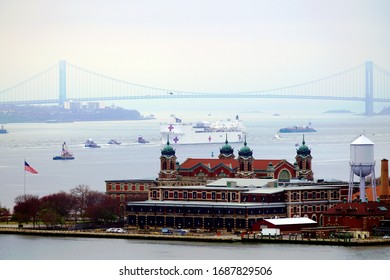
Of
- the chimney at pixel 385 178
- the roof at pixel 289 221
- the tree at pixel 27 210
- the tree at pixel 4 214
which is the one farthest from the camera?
the tree at pixel 4 214

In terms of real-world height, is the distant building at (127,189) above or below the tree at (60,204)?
above

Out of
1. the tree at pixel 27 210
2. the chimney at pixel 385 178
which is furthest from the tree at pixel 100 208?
the chimney at pixel 385 178

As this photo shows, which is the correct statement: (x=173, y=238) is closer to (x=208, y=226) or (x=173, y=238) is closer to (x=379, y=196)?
(x=208, y=226)

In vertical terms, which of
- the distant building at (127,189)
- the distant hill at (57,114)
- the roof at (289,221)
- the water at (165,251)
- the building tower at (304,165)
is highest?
the distant hill at (57,114)

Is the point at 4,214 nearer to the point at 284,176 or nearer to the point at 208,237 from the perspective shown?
the point at 284,176

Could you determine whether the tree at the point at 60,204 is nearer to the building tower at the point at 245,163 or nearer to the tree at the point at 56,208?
the tree at the point at 56,208

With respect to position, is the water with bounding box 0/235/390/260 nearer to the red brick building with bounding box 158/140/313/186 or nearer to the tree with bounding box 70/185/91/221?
the tree with bounding box 70/185/91/221

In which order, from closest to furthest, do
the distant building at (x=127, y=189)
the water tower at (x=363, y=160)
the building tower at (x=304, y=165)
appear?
the water tower at (x=363, y=160) → the building tower at (x=304, y=165) → the distant building at (x=127, y=189)
